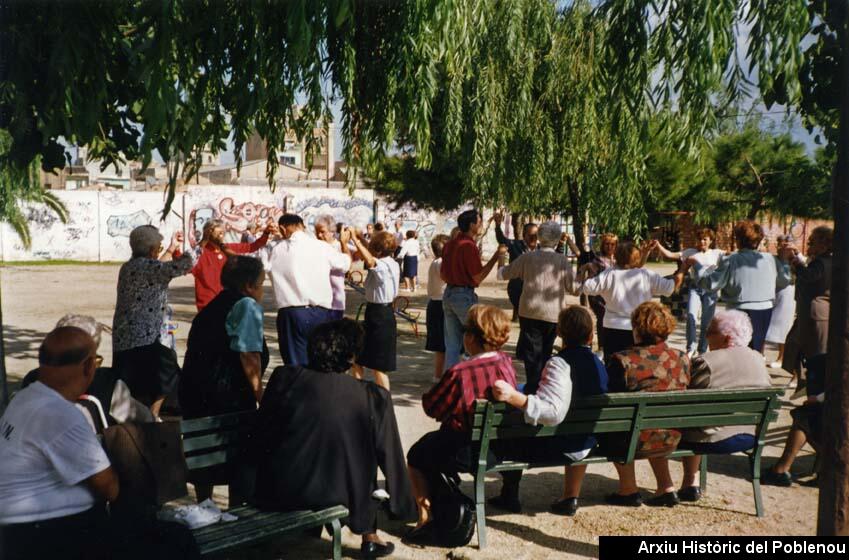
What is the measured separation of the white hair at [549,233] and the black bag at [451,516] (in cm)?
321

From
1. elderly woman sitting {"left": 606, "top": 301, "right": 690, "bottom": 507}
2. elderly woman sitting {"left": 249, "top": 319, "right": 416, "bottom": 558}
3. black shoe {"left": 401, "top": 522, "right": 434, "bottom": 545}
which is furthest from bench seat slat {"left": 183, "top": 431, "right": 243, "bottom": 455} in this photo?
elderly woman sitting {"left": 606, "top": 301, "right": 690, "bottom": 507}

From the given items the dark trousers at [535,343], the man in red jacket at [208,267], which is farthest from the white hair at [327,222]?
the dark trousers at [535,343]

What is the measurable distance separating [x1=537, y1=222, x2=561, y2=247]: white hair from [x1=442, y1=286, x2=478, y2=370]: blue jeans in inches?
34.7

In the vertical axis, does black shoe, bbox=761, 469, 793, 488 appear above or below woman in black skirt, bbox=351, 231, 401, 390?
below

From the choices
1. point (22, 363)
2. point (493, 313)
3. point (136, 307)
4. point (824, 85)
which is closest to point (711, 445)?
Answer: point (493, 313)

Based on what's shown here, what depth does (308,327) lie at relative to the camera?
700 centimetres

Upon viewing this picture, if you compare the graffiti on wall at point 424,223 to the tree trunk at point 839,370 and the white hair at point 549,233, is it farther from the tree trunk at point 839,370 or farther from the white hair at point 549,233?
the tree trunk at point 839,370

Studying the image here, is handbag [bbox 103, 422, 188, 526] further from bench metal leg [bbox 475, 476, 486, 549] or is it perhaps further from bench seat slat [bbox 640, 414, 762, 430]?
bench seat slat [bbox 640, 414, 762, 430]

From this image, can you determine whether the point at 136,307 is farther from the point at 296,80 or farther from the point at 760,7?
the point at 760,7

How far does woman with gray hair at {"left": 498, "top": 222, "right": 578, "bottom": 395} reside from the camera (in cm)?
731

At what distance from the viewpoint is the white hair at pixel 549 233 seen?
285 inches

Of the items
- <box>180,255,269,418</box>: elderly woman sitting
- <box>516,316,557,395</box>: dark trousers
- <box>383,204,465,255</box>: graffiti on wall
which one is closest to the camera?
<box>180,255,269,418</box>: elderly woman sitting

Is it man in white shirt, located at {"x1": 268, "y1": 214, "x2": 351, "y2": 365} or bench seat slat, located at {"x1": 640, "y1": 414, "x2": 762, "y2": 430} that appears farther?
man in white shirt, located at {"x1": 268, "y1": 214, "x2": 351, "y2": 365}

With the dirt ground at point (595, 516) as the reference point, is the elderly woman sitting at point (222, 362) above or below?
above
